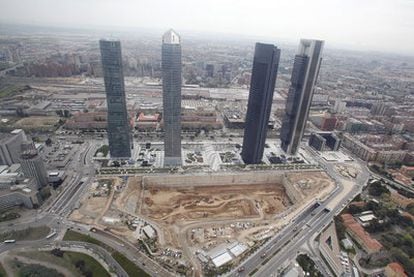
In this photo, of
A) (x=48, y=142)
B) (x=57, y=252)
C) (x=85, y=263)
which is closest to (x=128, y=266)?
(x=85, y=263)

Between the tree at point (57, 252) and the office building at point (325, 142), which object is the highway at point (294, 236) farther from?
the tree at point (57, 252)

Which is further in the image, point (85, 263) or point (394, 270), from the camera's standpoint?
point (394, 270)

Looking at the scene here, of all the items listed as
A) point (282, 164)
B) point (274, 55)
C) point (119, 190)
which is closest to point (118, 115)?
point (119, 190)

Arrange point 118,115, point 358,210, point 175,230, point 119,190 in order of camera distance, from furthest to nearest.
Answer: point 118,115, point 119,190, point 358,210, point 175,230

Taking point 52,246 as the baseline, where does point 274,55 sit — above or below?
above

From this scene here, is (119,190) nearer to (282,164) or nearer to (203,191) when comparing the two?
(203,191)

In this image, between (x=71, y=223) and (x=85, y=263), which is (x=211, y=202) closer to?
(x=85, y=263)
